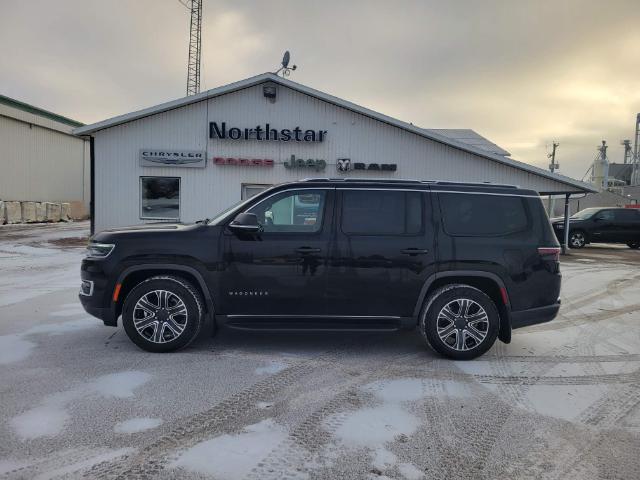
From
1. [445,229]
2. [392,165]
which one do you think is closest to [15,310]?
[445,229]

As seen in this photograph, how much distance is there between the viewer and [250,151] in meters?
16.6

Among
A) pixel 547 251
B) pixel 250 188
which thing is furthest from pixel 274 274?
pixel 250 188

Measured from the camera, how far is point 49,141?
106ft

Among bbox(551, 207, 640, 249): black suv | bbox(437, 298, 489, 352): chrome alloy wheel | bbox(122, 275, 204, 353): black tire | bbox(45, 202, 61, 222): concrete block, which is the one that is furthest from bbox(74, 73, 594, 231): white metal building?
bbox(45, 202, 61, 222): concrete block

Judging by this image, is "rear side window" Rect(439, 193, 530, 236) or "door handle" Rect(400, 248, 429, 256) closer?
"door handle" Rect(400, 248, 429, 256)

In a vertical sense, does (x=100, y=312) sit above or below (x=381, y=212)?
below

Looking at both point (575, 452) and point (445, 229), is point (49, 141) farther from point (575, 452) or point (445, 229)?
point (575, 452)

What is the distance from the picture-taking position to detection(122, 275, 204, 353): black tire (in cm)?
503

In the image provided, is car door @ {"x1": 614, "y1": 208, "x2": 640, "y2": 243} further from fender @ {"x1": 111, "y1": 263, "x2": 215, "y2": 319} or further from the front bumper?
the front bumper

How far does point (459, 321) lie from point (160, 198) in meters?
13.6

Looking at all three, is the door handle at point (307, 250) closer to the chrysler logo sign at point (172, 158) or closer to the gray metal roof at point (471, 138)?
the chrysler logo sign at point (172, 158)

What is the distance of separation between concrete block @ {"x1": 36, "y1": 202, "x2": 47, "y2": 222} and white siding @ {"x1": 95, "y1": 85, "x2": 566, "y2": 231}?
51.9ft

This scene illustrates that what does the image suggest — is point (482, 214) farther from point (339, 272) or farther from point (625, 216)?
point (625, 216)

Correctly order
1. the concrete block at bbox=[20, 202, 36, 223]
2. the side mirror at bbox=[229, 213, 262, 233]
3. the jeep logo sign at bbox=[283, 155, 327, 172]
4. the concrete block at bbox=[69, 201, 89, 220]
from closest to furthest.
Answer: the side mirror at bbox=[229, 213, 262, 233]
the jeep logo sign at bbox=[283, 155, 327, 172]
the concrete block at bbox=[20, 202, 36, 223]
the concrete block at bbox=[69, 201, 89, 220]
